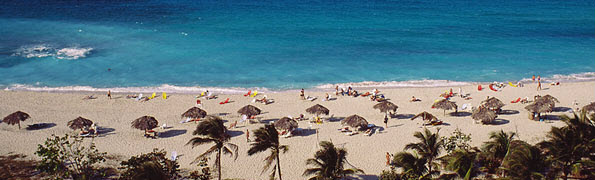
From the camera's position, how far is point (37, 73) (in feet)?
148

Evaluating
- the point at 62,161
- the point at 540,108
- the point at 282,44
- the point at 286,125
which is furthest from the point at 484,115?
the point at 282,44

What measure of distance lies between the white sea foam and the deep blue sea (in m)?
0.13

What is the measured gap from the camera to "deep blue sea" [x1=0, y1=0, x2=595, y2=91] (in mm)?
44562

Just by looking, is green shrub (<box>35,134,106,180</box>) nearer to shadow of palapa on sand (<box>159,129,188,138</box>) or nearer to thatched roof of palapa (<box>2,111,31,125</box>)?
shadow of palapa on sand (<box>159,129,188,138</box>)

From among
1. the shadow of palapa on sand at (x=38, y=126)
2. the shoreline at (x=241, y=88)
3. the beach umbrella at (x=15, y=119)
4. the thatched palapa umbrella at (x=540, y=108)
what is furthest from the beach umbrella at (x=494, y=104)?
the beach umbrella at (x=15, y=119)

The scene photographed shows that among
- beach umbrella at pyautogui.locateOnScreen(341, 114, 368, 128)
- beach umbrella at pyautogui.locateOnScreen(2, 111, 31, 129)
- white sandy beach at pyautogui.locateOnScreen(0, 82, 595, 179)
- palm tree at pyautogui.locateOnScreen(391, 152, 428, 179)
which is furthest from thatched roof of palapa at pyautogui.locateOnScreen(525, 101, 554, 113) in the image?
beach umbrella at pyautogui.locateOnScreen(2, 111, 31, 129)

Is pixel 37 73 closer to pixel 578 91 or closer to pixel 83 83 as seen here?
pixel 83 83

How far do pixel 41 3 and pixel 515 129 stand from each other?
86913 millimetres

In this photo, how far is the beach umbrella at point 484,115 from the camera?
2761 centimetres

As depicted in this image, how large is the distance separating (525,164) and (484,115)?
13.4 m

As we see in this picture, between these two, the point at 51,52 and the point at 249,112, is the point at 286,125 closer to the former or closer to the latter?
the point at 249,112

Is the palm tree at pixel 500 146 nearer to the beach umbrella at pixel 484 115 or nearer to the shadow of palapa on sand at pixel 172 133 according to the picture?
the beach umbrella at pixel 484 115

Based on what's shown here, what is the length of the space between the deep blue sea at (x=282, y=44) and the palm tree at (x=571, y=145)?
26.1 m

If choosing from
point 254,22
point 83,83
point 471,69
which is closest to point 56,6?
point 254,22
